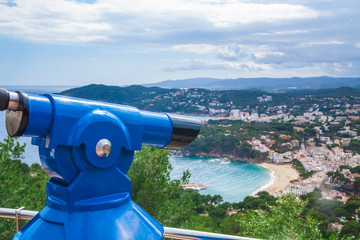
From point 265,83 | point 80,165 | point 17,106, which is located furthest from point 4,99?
Answer: point 265,83

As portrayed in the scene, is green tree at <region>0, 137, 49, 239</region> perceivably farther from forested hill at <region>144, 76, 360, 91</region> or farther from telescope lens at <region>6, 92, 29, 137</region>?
forested hill at <region>144, 76, 360, 91</region>

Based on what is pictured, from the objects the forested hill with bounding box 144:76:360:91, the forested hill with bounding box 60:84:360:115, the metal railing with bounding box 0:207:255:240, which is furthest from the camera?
the forested hill with bounding box 144:76:360:91

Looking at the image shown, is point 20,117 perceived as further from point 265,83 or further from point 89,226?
point 265,83

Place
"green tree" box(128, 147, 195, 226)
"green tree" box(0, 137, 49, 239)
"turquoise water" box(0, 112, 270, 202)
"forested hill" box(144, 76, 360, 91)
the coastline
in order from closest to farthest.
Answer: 1. "green tree" box(0, 137, 49, 239)
2. "green tree" box(128, 147, 195, 226)
3. the coastline
4. "turquoise water" box(0, 112, 270, 202)
5. "forested hill" box(144, 76, 360, 91)

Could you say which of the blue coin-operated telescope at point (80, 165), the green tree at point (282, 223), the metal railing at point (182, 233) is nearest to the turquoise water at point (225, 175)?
the green tree at point (282, 223)

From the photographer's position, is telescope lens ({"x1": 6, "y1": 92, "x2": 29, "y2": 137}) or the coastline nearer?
telescope lens ({"x1": 6, "y1": 92, "x2": 29, "y2": 137})

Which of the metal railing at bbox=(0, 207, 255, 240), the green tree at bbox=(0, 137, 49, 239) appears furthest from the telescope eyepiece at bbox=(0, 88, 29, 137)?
the green tree at bbox=(0, 137, 49, 239)

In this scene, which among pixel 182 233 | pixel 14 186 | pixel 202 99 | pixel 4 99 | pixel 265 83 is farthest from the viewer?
pixel 265 83
